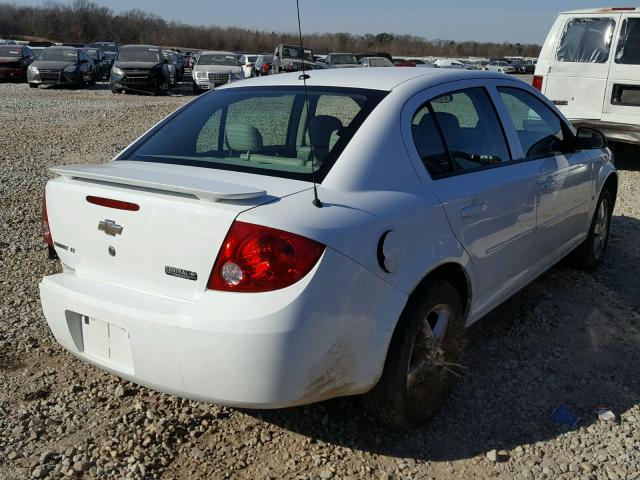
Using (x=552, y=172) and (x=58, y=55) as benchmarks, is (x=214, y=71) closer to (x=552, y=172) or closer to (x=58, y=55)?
(x=58, y=55)

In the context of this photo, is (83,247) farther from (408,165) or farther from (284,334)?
(408,165)

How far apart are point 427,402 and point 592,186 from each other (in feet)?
8.38

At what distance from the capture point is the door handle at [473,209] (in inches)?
124

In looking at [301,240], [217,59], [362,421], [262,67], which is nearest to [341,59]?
[262,67]

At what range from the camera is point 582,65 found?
29.8 feet

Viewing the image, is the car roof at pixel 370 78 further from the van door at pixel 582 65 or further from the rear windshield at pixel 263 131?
the van door at pixel 582 65

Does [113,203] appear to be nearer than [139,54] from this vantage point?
Yes

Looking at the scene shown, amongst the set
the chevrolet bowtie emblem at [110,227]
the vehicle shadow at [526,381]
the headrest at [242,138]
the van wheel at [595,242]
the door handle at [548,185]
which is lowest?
the vehicle shadow at [526,381]

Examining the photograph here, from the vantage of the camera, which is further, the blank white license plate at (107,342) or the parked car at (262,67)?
the parked car at (262,67)

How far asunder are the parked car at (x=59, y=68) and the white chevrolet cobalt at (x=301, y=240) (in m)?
22.9

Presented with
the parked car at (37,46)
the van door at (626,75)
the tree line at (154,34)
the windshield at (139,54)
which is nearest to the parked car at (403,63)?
the van door at (626,75)

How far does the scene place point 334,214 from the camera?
2547 millimetres

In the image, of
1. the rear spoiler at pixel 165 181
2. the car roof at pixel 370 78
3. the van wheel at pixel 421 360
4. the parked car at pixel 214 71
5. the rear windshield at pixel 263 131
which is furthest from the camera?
the parked car at pixel 214 71

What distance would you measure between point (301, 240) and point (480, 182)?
52.0 inches
